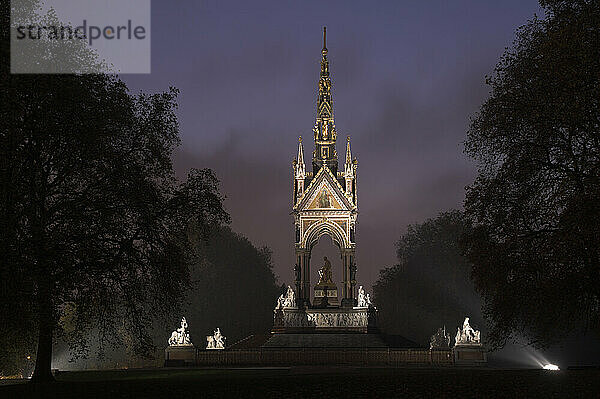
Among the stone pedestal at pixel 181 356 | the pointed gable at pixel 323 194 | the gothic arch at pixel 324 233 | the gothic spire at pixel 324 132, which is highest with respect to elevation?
the gothic spire at pixel 324 132

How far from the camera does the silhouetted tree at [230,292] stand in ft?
255

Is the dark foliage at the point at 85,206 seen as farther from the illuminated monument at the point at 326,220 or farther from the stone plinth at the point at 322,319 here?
the illuminated monument at the point at 326,220

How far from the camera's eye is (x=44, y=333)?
23656 millimetres

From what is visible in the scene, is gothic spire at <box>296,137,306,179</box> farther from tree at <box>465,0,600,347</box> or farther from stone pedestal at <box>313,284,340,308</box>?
tree at <box>465,0,600,347</box>

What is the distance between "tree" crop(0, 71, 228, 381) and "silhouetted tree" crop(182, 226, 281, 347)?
4965 centimetres

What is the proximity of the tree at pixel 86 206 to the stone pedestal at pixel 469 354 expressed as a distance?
789 inches

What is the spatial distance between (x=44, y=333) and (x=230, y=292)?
5967 cm

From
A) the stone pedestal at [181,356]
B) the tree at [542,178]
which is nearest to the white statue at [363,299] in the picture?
the stone pedestal at [181,356]

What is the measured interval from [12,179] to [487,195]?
14.8m

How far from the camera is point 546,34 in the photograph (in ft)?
76.6

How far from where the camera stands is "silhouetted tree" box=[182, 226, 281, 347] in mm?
77812

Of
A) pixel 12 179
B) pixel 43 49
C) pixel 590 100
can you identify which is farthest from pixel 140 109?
pixel 590 100

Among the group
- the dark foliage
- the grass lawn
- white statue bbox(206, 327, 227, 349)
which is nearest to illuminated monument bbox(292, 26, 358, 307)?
white statue bbox(206, 327, 227, 349)

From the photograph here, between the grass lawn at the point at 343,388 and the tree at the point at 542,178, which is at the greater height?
the tree at the point at 542,178
